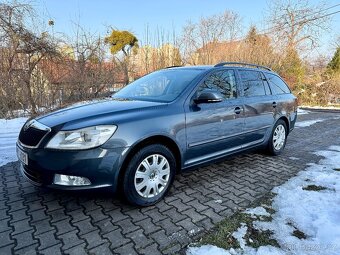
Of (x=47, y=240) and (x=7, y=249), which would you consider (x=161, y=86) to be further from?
(x=7, y=249)

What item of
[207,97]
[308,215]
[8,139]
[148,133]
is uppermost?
[207,97]

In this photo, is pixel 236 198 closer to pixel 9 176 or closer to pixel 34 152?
pixel 34 152

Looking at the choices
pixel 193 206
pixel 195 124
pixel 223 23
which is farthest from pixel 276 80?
pixel 223 23

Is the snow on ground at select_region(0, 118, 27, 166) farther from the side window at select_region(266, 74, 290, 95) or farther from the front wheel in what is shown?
the side window at select_region(266, 74, 290, 95)

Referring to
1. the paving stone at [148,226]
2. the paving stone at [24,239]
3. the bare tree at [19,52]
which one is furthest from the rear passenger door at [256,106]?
the bare tree at [19,52]

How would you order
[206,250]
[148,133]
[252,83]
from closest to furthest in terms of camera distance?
[206,250], [148,133], [252,83]

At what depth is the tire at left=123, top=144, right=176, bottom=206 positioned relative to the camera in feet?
9.07

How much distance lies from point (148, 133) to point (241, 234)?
4.35 feet

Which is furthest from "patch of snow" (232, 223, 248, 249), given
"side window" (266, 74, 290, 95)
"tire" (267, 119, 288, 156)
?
"side window" (266, 74, 290, 95)

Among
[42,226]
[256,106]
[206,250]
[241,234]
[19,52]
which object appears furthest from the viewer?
[19,52]

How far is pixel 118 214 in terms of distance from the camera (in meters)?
2.80

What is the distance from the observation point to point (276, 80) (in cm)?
507

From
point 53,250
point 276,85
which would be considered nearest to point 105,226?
point 53,250

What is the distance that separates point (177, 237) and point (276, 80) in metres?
3.80
